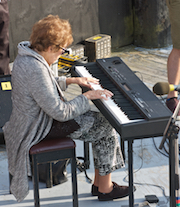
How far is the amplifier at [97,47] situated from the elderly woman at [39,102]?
2.93 m

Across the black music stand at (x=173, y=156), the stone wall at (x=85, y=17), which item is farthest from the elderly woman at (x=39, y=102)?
the stone wall at (x=85, y=17)

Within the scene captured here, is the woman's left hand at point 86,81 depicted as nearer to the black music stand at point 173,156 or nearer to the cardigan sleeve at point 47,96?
the cardigan sleeve at point 47,96

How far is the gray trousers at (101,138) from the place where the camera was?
232 cm

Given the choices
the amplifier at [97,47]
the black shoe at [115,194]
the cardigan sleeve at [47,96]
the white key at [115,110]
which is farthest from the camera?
the amplifier at [97,47]

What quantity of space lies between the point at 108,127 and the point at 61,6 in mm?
3118

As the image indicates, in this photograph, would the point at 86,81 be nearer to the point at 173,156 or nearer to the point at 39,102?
the point at 39,102

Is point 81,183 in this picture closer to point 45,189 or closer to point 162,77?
point 45,189

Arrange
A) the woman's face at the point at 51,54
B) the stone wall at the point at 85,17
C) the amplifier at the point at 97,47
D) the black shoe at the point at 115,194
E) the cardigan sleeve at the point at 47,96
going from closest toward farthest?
the cardigan sleeve at the point at 47,96 → the woman's face at the point at 51,54 → the black shoe at the point at 115,194 → the stone wall at the point at 85,17 → the amplifier at the point at 97,47

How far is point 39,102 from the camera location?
2.03 meters

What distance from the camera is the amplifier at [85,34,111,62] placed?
5.18 metres

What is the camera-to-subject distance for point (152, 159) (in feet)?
9.65

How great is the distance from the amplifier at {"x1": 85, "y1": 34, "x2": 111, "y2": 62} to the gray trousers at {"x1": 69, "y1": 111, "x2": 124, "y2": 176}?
292 centimetres

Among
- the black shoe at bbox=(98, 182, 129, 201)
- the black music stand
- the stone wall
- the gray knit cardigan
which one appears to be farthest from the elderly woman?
the stone wall

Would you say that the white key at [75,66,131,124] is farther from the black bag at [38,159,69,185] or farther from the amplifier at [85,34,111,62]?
the amplifier at [85,34,111,62]
